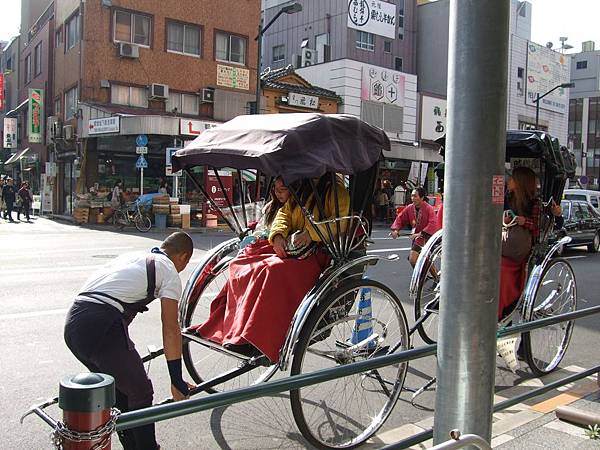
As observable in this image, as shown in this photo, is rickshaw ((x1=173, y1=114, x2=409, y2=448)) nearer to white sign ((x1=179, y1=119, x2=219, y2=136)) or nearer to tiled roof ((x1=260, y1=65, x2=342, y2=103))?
white sign ((x1=179, y1=119, x2=219, y2=136))

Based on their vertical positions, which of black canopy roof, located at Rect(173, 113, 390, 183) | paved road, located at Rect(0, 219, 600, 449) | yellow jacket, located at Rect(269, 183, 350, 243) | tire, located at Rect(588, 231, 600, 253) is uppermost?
black canopy roof, located at Rect(173, 113, 390, 183)

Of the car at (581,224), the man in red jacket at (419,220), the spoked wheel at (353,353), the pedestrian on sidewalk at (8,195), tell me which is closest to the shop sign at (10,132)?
the pedestrian on sidewalk at (8,195)

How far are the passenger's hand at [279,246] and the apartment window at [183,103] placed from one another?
2260cm

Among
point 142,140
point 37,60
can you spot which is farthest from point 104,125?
point 37,60

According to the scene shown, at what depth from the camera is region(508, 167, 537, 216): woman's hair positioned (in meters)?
5.95

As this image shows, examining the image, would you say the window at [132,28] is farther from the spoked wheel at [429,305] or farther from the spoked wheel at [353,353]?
the spoked wheel at [353,353]

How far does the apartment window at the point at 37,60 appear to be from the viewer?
1314 inches

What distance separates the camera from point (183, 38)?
87.9 ft

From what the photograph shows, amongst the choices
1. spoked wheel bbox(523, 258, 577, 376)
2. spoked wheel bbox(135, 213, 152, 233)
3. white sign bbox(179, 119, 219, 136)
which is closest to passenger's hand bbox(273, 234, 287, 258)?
spoked wheel bbox(523, 258, 577, 376)

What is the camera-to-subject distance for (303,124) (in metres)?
4.33

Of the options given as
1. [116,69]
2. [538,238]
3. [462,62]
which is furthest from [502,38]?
[116,69]

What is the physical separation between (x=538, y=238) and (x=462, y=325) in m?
3.79

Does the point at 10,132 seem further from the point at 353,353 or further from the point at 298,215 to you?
the point at 353,353

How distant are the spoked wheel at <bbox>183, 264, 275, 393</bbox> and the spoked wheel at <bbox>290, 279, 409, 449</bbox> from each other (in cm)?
55
